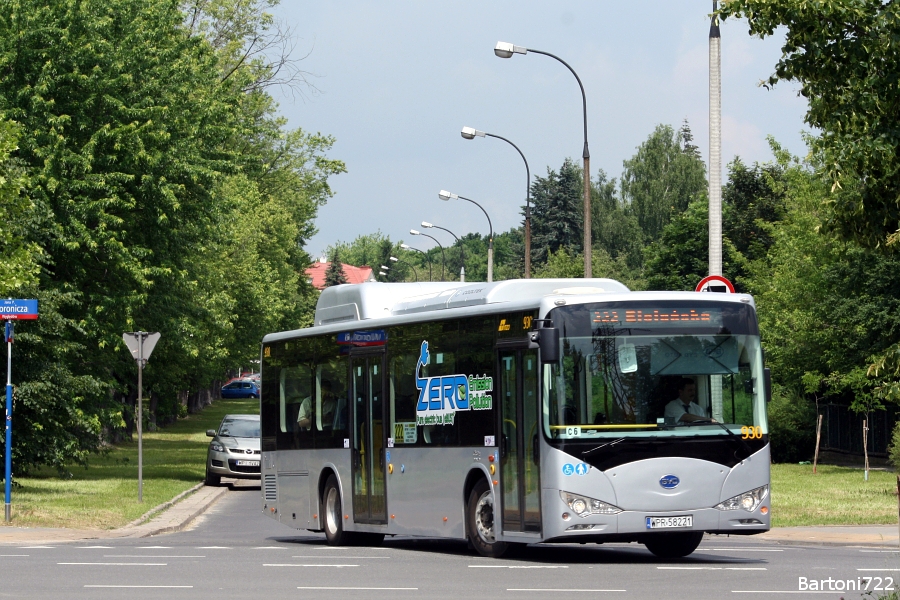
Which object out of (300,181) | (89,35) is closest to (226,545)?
(89,35)

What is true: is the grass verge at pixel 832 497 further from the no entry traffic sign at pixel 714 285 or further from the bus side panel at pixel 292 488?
the bus side panel at pixel 292 488

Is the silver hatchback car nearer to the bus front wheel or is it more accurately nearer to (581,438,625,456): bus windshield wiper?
the bus front wheel

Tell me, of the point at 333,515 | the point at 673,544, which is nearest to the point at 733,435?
the point at 673,544

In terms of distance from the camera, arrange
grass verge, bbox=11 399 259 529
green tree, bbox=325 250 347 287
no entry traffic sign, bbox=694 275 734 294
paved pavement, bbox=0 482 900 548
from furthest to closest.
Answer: green tree, bbox=325 250 347 287
grass verge, bbox=11 399 259 529
no entry traffic sign, bbox=694 275 734 294
paved pavement, bbox=0 482 900 548

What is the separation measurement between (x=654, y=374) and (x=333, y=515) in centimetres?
632

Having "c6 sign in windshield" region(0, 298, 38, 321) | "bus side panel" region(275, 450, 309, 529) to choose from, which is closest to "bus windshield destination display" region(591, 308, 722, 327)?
"bus side panel" region(275, 450, 309, 529)

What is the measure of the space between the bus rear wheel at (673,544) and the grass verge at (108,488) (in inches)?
360

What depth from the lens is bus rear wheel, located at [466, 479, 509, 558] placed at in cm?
1579

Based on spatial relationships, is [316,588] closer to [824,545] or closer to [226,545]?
[226,545]

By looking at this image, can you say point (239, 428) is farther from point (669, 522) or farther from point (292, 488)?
point (669, 522)

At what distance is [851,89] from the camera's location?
38.9 feet

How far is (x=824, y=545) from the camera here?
18672 mm

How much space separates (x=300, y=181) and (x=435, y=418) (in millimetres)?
58471

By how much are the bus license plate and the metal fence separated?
87.6ft
